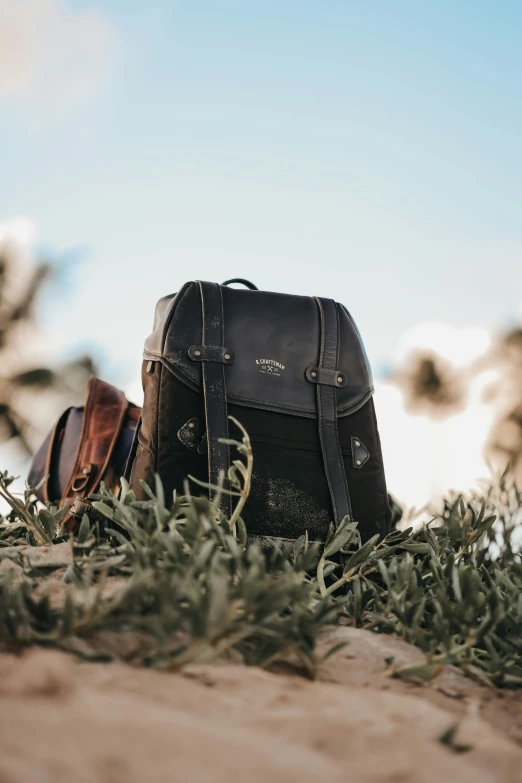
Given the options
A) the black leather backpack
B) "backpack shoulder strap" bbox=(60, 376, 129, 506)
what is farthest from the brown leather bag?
the black leather backpack

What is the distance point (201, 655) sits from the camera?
1316 millimetres

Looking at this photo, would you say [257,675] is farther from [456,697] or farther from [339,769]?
[456,697]

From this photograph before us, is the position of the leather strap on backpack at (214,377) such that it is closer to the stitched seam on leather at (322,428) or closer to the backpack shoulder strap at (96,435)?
the stitched seam on leather at (322,428)

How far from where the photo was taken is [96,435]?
355 centimetres

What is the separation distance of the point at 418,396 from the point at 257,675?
48.7 feet

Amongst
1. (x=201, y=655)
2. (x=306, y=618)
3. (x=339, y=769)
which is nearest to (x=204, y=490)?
(x=306, y=618)

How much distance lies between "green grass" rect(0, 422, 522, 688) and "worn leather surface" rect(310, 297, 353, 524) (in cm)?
27

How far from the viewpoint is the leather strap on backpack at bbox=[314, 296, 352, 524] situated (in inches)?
101

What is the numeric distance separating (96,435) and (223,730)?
8.37ft

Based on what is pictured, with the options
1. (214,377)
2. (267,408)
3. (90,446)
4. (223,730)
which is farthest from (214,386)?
(223,730)

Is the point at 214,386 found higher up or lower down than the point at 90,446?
higher up

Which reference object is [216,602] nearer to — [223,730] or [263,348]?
[223,730]

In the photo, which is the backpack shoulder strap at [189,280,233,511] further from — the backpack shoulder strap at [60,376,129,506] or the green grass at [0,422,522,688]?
the backpack shoulder strap at [60,376,129,506]

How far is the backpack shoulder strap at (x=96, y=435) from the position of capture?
344 cm
